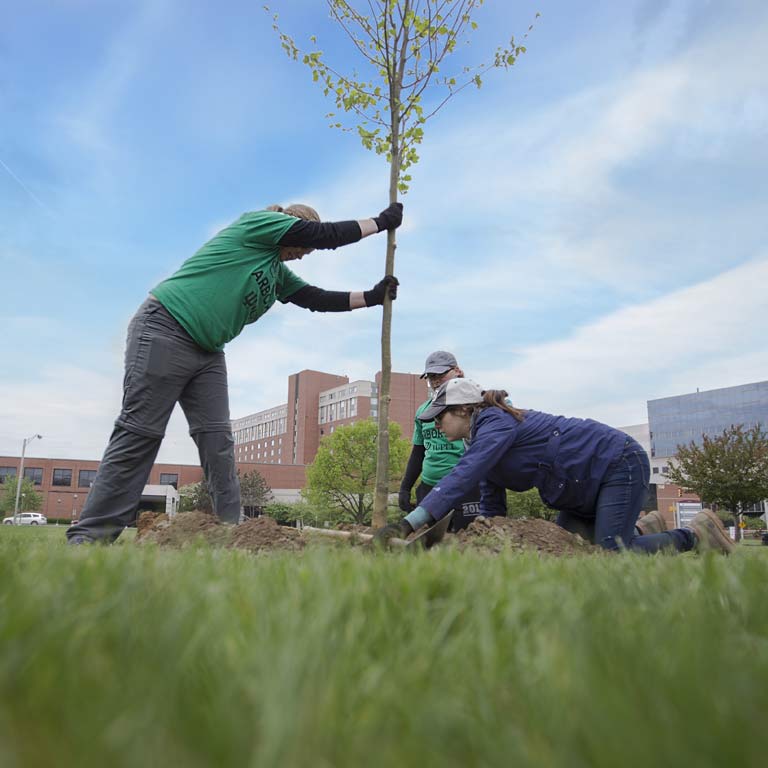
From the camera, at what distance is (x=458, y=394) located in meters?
4.33

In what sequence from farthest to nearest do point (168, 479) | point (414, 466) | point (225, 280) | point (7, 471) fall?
point (168, 479)
point (7, 471)
point (414, 466)
point (225, 280)

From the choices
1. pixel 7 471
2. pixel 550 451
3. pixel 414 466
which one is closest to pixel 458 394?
pixel 550 451

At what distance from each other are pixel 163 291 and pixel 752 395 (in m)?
122

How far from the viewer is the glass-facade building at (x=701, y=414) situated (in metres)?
107

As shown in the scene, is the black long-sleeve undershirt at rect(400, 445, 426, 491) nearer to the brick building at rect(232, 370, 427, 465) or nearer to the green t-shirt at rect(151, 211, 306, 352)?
the green t-shirt at rect(151, 211, 306, 352)

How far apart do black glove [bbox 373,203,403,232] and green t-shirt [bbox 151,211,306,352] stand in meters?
0.80

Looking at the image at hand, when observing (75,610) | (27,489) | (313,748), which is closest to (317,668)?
(313,748)

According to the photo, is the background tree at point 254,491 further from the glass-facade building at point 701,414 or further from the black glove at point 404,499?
the black glove at point 404,499

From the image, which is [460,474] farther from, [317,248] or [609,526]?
[317,248]

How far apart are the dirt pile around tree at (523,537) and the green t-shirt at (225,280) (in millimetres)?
2251

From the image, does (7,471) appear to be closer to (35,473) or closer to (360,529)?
(35,473)

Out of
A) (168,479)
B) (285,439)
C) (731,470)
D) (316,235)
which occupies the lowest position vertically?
(731,470)

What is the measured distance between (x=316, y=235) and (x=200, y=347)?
1.21 m

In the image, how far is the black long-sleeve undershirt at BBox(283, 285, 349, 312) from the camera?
554 centimetres
